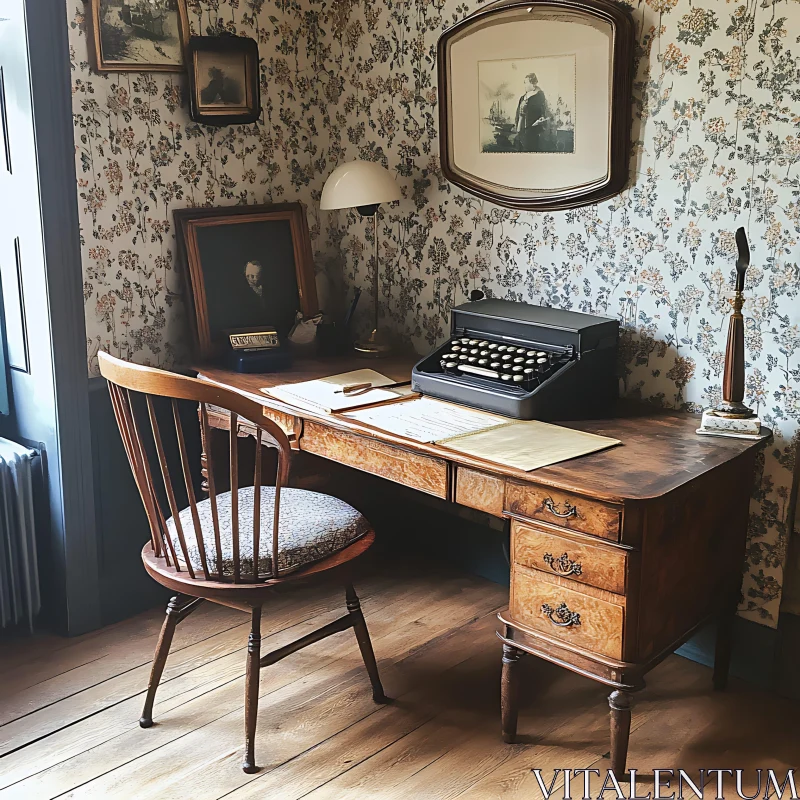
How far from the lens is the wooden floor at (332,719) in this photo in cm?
211

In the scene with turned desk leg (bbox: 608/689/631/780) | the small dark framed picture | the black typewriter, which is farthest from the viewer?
the small dark framed picture

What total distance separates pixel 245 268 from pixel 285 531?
1061mm

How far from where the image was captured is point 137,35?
103 inches

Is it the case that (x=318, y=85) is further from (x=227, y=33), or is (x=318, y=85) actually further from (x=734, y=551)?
(x=734, y=551)

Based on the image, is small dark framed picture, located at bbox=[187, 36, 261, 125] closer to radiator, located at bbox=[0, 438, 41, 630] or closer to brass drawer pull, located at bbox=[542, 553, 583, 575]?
radiator, located at bbox=[0, 438, 41, 630]

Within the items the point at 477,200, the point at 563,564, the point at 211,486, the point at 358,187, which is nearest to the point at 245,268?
the point at 358,187

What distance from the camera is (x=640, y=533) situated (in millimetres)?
1893

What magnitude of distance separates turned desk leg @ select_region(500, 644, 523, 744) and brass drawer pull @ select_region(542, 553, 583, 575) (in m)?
0.25

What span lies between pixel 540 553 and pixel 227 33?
5.88ft

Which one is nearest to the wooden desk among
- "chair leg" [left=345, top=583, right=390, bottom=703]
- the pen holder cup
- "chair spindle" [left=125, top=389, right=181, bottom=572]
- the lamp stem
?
"chair leg" [left=345, top=583, right=390, bottom=703]

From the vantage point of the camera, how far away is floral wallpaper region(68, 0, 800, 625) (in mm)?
2264

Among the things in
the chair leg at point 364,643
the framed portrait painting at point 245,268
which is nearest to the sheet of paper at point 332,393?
the framed portrait painting at point 245,268

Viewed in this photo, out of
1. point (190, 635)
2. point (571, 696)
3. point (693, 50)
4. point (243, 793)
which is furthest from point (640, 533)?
point (190, 635)

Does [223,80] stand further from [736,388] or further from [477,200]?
[736,388]
